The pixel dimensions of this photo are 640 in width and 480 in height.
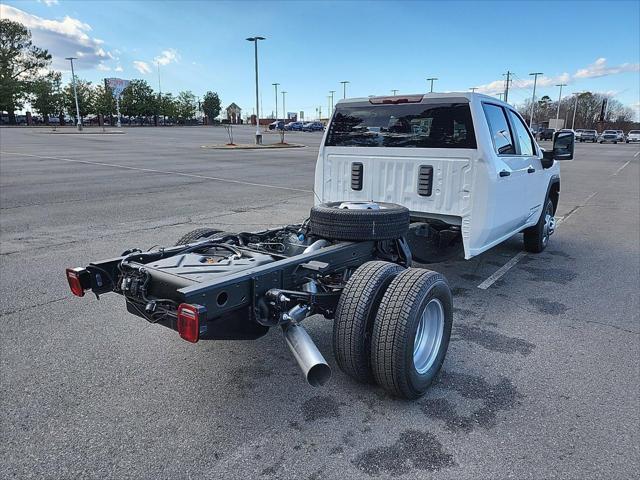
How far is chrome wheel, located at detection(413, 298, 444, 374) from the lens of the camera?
10.9 ft

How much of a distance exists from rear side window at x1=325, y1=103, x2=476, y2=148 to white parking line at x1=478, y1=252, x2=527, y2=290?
172 cm

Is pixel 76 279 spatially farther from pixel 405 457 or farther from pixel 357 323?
pixel 405 457

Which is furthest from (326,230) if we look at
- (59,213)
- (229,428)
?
(59,213)

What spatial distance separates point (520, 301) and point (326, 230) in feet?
7.93

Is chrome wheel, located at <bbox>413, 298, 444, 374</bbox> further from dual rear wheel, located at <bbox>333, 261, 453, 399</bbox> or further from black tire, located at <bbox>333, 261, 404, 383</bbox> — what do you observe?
black tire, located at <bbox>333, 261, 404, 383</bbox>

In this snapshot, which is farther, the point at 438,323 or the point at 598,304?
the point at 598,304

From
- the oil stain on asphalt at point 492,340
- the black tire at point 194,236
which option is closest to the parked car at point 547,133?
the oil stain on asphalt at point 492,340

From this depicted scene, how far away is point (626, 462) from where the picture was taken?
2.63m

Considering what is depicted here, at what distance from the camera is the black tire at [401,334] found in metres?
2.98

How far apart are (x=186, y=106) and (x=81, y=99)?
23145 millimetres

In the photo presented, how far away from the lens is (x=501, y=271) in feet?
20.2

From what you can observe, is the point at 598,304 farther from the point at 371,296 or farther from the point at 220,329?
the point at 220,329

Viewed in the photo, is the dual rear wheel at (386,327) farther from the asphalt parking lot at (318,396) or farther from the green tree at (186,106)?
the green tree at (186,106)

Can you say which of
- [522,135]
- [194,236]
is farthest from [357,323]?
[522,135]
